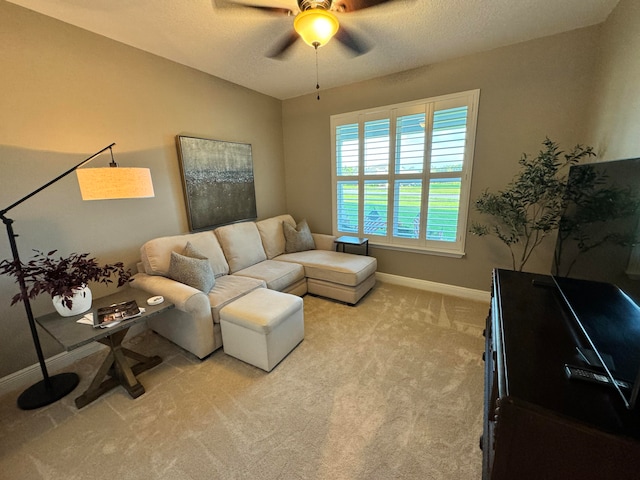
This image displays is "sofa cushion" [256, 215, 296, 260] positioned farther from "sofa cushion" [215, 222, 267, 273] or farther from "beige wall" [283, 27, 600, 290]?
"beige wall" [283, 27, 600, 290]

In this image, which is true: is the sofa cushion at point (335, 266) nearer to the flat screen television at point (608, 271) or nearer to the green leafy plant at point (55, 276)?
the flat screen television at point (608, 271)

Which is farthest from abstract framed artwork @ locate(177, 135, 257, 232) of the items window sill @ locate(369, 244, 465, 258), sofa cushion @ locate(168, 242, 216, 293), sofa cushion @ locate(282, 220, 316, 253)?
window sill @ locate(369, 244, 465, 258)

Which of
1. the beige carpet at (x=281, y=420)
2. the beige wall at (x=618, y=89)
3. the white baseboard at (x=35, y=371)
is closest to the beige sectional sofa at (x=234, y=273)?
the beige carpet at (x=281, y=420)

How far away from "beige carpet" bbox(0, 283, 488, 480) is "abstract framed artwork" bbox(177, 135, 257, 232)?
4.93 ft

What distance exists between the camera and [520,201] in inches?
97.1

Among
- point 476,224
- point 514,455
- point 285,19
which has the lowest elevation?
point 514,455

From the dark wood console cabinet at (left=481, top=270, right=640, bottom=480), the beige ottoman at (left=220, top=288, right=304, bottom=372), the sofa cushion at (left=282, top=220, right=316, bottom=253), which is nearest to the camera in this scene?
the dark wood console cabinet at (left=481, top=270, right=640, bottom=480)

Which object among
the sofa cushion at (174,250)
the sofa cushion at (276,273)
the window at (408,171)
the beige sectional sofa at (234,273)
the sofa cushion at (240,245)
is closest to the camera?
the beige sectional sofa at (234,273)

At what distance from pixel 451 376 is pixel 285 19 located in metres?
2.99

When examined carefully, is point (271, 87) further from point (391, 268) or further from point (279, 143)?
point (391, 268)

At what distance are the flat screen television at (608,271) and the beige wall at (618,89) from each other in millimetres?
636

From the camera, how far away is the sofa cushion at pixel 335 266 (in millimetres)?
2910

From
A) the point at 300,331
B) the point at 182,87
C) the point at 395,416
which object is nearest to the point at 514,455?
the point at 395,416

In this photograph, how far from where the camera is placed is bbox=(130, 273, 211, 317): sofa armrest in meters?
1.99
